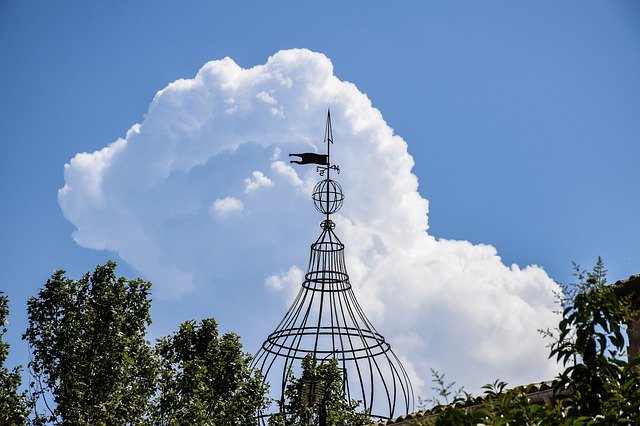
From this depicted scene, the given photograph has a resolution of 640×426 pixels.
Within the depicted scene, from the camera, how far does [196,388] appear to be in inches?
784

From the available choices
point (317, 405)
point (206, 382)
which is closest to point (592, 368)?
point (317, 405)

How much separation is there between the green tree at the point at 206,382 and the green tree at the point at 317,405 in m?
1.31

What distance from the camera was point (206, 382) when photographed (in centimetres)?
2081

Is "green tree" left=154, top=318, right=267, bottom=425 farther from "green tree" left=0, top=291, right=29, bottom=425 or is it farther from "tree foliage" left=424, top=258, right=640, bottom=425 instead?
"tree foliage" left=424, top=258, right=640, bottom=425

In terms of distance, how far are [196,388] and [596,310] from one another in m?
13.1

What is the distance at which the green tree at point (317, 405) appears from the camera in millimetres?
18312

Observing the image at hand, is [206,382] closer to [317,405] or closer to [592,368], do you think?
[317,405]

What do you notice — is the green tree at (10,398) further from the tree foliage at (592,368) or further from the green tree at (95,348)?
the tree foliage at (592,368)

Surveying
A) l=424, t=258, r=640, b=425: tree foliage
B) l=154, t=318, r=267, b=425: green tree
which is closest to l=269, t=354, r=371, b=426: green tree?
l=154, t=318, r=267, b=425: green tree

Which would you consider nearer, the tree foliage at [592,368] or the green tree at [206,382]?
the tree foliage at [592,368]

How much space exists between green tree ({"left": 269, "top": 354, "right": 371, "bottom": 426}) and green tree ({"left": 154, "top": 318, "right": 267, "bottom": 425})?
1313mm

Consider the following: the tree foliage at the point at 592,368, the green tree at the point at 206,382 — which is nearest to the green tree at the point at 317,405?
the green tree at the point at 206,382

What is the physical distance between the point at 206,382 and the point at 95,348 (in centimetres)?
289

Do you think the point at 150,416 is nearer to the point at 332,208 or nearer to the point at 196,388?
the point at 196,388
